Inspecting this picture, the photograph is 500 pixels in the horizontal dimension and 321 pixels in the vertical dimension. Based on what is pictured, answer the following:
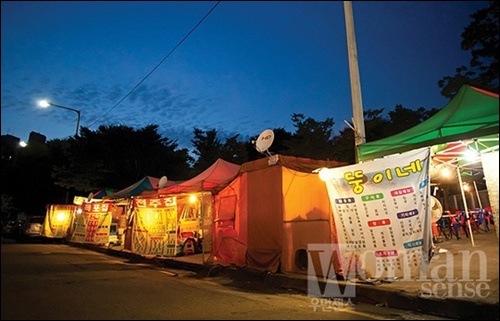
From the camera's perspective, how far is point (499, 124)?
570cm

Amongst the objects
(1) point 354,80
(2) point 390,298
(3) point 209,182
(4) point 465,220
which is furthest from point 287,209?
(4) point 465,220

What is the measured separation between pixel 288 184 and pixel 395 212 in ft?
10.9

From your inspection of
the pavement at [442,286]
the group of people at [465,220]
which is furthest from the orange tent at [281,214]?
the group of people at [465,220]

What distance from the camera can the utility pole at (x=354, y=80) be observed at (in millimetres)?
8953

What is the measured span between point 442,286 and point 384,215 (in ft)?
5.46

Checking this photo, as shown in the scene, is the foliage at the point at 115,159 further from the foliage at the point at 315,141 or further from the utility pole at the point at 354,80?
the utility pole at the point at 354,80

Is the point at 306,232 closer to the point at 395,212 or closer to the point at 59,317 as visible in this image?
the point at 395,212

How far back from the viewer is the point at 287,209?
9.74m

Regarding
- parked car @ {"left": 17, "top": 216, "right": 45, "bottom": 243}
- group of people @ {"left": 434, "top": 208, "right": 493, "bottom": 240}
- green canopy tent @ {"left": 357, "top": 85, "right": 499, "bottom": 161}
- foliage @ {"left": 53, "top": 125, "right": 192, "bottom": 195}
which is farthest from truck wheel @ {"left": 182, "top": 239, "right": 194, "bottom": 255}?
foliage @ {"left": 53, "top": 125, "right": 192, "bottom": 195}

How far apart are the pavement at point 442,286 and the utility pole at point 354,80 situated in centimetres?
359

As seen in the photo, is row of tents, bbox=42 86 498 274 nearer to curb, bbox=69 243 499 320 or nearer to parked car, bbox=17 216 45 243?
curb, bbox=69 243 499 320

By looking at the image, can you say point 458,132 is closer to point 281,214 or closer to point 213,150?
point 281,214

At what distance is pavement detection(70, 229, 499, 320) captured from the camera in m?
5.57

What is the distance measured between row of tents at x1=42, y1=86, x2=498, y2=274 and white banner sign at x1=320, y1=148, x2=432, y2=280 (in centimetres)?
2
